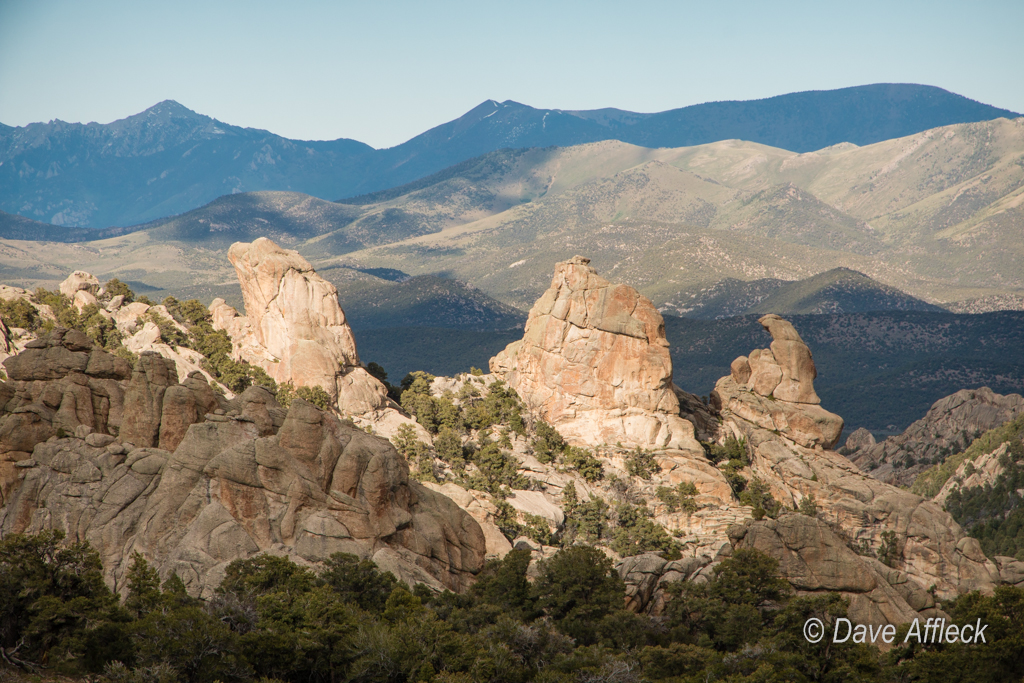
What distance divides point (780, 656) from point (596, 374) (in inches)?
1694

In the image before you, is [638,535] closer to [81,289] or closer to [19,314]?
[19,314]

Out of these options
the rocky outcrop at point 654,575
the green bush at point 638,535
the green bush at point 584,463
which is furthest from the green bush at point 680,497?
the rocky outcrop at point 654,575

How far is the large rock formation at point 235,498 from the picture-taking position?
2098 inches

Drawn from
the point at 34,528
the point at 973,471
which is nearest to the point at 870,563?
the point at 34,528

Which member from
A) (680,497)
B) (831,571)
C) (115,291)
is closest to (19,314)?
(115,291)

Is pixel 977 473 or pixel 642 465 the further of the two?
pixel 977 473

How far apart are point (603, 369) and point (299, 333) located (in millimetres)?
27964

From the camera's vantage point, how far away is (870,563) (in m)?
65.6

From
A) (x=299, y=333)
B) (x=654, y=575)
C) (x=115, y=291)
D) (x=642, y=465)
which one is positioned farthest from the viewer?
(x=115, y=291)

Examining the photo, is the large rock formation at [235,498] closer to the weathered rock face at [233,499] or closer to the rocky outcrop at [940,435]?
the weathered rock face at [233,499]

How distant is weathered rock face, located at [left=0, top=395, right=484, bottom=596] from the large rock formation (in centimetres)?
6

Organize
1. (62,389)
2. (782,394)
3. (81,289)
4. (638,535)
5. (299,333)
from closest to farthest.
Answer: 1. (62,389)
2. (638,535)
3. (299,333)
4. (782,394)
5. (81,289)

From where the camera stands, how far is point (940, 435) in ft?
585

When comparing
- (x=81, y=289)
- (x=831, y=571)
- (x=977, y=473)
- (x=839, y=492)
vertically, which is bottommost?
(x=977, y=473)
